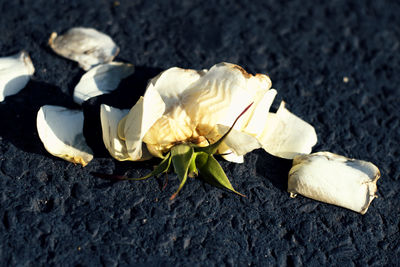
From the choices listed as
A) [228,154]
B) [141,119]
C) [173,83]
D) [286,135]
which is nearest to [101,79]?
[173,83]

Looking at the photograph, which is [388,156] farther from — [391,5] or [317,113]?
[391,5]

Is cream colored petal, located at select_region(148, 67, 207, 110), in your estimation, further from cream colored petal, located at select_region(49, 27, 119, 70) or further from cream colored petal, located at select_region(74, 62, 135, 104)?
cream colored petal, located at select_region(49, 27, 119, 70)

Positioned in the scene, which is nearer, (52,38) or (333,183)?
(333,183)

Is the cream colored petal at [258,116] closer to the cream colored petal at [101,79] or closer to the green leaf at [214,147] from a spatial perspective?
the green leaf at [214,147]

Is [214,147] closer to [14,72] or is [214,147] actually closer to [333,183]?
[333,183]

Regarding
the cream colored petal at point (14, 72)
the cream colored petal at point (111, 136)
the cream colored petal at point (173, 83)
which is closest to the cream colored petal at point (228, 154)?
the cream colored petal at point (173, 83)

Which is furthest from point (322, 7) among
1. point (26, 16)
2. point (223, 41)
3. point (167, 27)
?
point (26, 16)

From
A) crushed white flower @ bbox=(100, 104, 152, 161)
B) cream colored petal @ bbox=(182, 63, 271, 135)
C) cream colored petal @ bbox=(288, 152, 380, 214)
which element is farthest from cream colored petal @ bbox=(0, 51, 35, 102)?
cream colored petal @ bbox=(288, 152, 380, 214)
